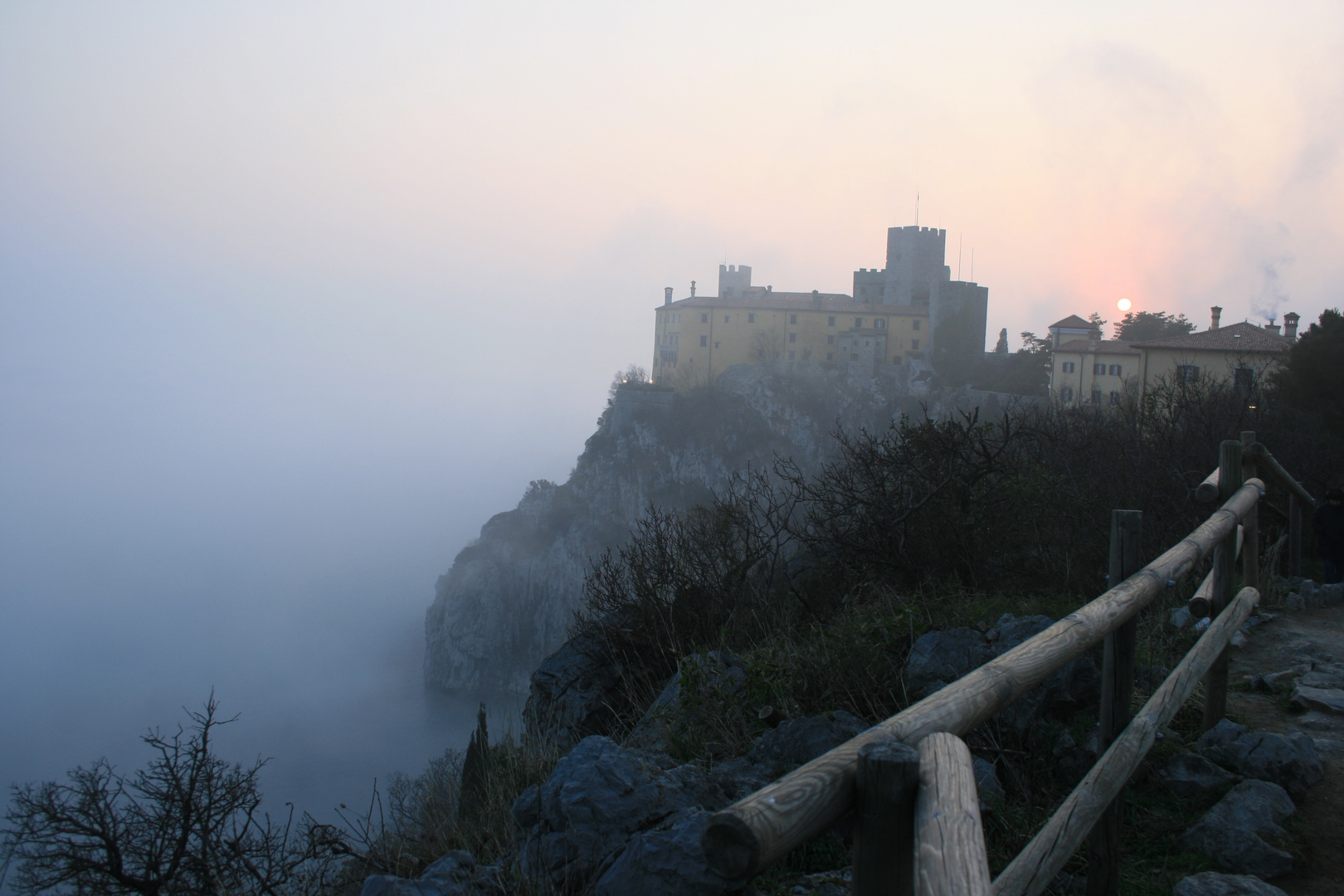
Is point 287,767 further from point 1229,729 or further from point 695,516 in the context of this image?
point 1229,729


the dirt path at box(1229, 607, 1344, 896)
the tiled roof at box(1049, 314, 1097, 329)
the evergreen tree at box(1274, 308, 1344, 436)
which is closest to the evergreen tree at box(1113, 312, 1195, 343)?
the tiled roof at box(1049, 314, 1097, 329)

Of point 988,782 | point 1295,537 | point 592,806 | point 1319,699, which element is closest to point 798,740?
point 988,782

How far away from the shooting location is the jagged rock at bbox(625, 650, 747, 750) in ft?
16.2

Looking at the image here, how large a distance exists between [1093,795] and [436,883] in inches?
108

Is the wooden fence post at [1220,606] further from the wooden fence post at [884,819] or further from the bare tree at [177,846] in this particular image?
the bare tree at [177,846]

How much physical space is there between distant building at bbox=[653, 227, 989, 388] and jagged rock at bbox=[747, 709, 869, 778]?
5387 centimetres

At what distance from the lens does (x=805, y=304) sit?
62.5 m

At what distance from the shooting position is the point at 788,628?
6.70 meters

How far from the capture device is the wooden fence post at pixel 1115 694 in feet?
8.66

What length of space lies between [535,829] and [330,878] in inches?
80.7

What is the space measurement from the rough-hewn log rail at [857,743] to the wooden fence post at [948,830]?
0.33 feet

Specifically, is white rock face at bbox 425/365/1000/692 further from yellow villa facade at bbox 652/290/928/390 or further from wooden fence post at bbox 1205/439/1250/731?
wooden fence post at bbox 1205/439/1250/731

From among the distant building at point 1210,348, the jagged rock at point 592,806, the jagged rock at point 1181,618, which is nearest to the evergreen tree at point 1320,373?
the distant building at point 1210,348

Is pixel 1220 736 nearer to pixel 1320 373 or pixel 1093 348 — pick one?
pixel 1320 373
